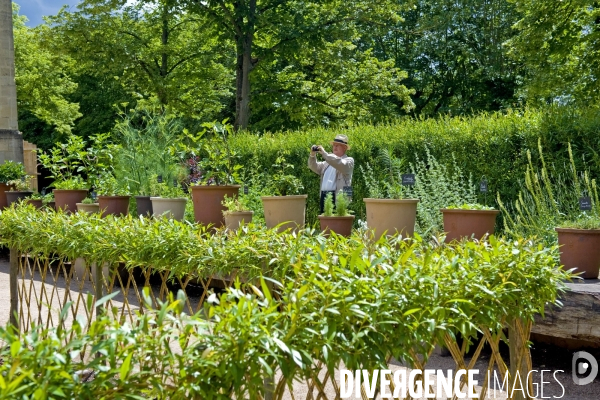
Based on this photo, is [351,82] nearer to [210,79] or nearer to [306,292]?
[210,79]

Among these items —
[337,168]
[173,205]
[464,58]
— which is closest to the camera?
[173,205]

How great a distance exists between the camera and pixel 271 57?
15.1m


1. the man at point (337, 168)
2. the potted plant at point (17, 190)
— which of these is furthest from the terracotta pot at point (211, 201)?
the potted plant at point (17, 190)

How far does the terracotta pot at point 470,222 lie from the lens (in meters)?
4.68

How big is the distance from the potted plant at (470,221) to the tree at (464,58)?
50.1 ft

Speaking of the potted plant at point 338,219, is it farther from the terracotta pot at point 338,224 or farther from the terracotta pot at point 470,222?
the terracotta pot at point 470,222

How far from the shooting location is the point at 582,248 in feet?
14.8

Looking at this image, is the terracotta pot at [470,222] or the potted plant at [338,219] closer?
the terracotta pot at [470,222]

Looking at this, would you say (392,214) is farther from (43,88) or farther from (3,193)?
(43,88)

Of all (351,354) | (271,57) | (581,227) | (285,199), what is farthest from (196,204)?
(271,57)

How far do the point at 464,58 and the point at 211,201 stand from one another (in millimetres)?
17292

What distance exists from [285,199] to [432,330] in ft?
11.8

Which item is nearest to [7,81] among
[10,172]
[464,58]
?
[10,172]

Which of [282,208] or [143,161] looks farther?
[143,161]
